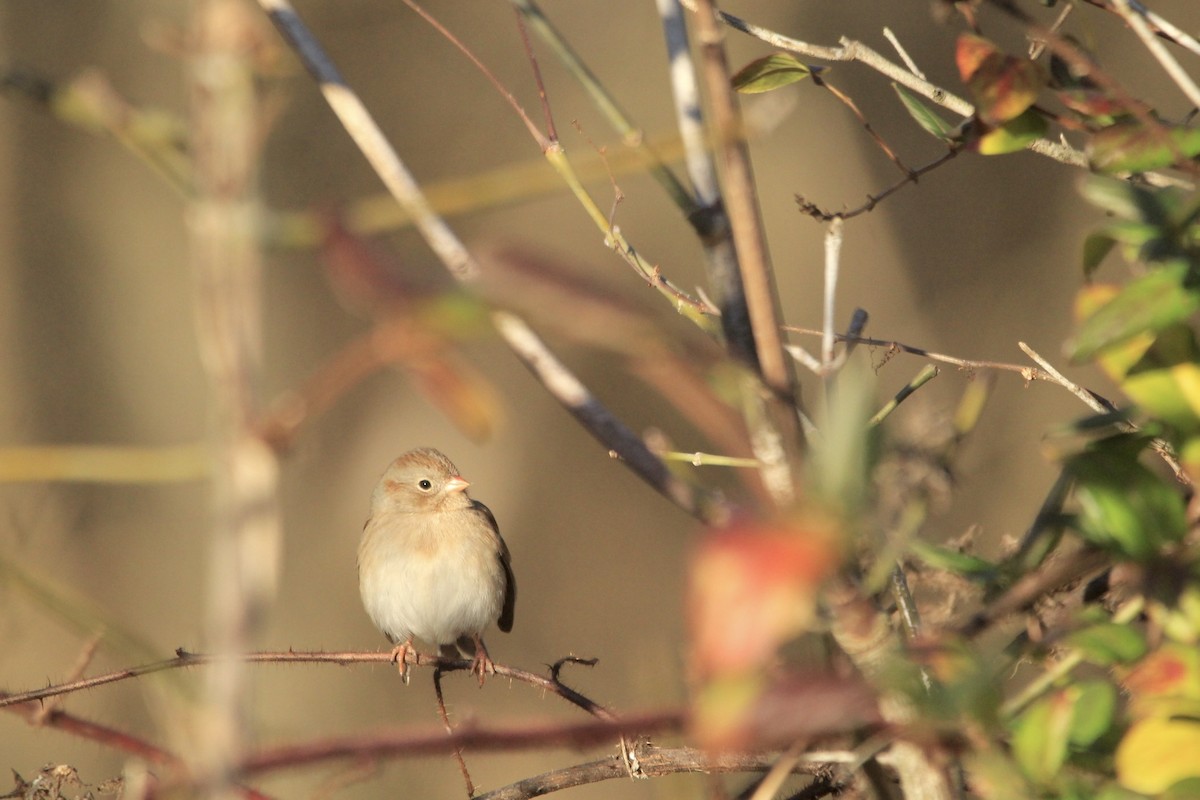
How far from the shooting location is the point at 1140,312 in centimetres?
83

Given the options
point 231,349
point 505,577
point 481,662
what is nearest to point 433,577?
point 505,577

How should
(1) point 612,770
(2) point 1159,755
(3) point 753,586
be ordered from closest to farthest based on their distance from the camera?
1. (3) point 753,586
2. (2) point 1159,755
3. (1) point 612,770

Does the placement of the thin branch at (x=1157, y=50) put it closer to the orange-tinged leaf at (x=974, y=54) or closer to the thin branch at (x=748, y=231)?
the orange-tinged leaf at (x=974, y=54)

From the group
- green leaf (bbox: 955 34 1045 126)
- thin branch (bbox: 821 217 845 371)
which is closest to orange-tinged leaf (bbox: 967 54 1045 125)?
green leaf (bbox: 955 34 1045 126)

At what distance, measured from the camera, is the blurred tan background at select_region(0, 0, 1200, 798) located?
21.1ft

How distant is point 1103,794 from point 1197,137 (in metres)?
0.53

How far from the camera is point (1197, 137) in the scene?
39.5 inches

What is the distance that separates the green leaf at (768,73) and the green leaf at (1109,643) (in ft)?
2.65

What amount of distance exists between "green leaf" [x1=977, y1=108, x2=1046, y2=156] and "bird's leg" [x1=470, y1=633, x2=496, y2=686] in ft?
3.86

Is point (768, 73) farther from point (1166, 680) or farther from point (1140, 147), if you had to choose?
point (1166, 680)

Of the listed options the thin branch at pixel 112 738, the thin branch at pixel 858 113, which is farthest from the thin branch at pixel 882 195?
the thin branch at pixel 112 738

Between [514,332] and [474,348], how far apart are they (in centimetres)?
512

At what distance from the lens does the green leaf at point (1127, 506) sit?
858mm

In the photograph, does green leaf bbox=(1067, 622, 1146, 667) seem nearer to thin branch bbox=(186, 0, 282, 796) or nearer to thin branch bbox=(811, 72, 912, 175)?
thin branch bbox=(186, 0, 282, 796)
